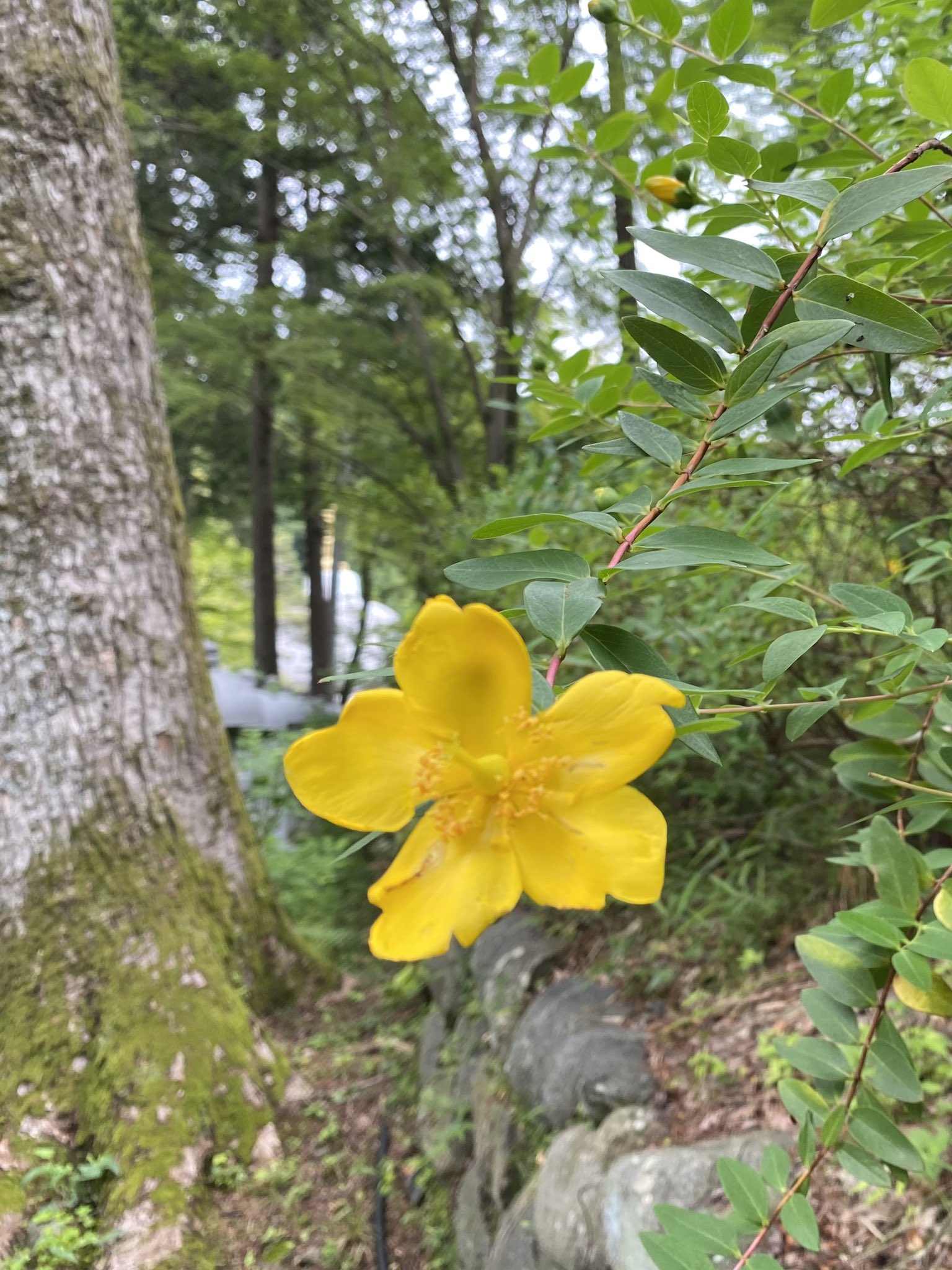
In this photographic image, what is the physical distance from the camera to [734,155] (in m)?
0.68

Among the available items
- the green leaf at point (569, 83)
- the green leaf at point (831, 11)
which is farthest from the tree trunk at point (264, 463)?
A: the green leaf at point (831, 11)

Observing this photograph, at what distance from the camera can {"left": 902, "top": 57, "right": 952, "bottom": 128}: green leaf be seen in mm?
670

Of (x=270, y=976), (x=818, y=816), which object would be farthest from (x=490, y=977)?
(x=818, y=816)

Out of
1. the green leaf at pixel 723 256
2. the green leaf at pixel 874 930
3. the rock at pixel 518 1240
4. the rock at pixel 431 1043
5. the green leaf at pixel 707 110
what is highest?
the green leaf at pixel 707 110

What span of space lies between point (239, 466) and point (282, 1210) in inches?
337

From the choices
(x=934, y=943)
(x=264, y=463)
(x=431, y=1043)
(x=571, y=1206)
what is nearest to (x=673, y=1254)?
(x=934, y=943)

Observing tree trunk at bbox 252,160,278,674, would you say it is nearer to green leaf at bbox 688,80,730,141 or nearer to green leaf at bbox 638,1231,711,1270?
green leaf at bbox 688,80,730,141

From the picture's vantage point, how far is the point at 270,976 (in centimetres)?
312

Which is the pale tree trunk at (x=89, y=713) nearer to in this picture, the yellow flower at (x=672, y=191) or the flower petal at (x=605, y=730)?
the yellow flower at (x=672, y=191)

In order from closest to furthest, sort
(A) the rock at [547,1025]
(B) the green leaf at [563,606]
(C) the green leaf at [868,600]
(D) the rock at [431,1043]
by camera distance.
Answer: (B) the green leaf at [563,606] → (C) the green leaf at [868,600] → (A) the rock at [547,1025] → (D) the rock at [431,1043]

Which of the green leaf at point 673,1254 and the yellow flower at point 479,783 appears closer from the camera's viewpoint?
the yellow flower at point 479,783

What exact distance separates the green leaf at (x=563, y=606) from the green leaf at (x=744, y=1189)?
669 millimetres

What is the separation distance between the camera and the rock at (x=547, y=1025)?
2.29m

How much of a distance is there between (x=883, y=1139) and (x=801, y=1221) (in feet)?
0.38
